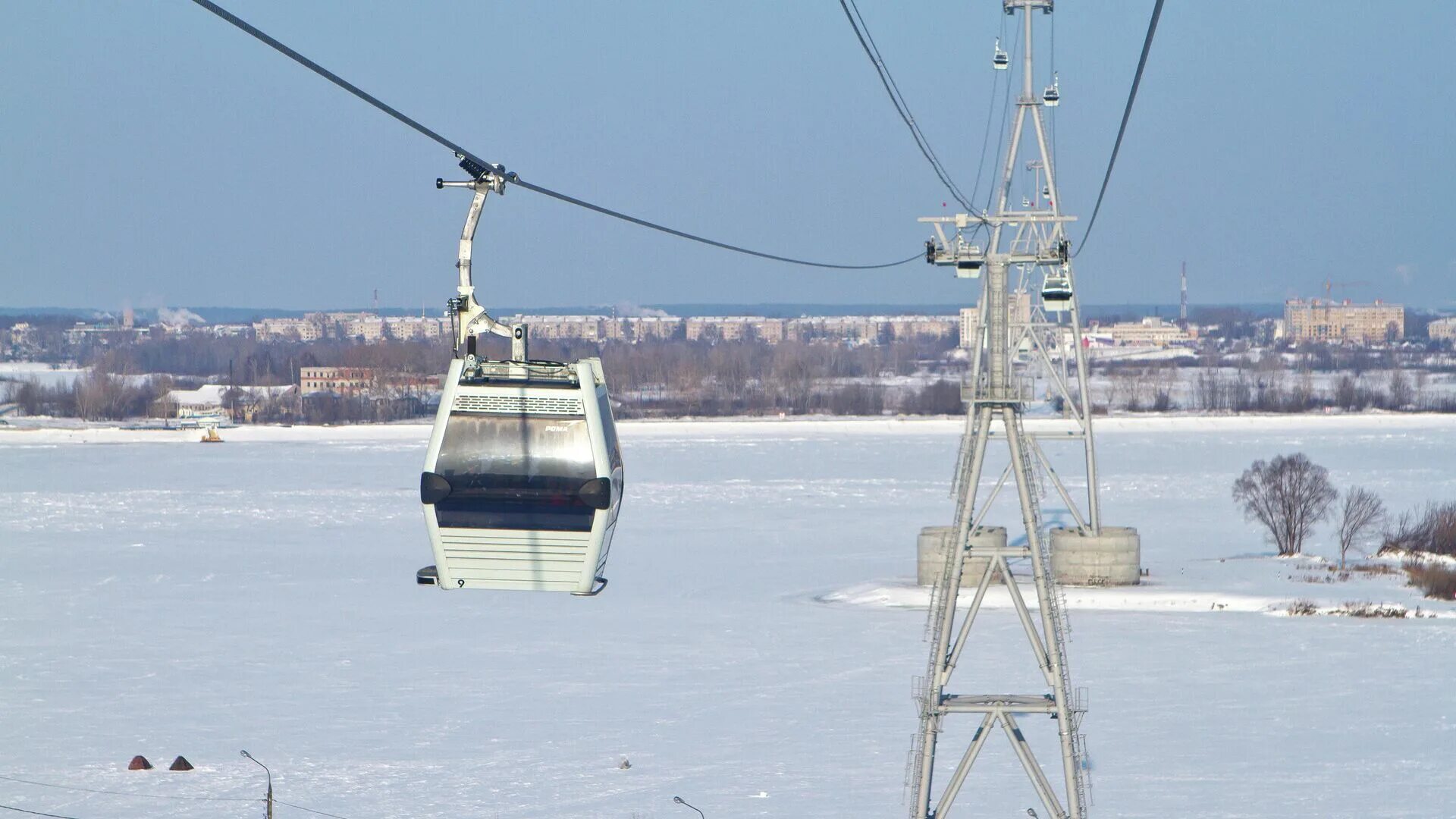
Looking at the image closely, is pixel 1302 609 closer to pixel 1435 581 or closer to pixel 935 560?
pixel 1435 581

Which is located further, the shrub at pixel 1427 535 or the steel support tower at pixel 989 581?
the shrub at pixel 1427 535

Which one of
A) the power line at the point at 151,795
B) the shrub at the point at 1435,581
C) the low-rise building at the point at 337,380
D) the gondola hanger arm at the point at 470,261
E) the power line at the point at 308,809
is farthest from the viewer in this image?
the low-rise building at the point at 337,380

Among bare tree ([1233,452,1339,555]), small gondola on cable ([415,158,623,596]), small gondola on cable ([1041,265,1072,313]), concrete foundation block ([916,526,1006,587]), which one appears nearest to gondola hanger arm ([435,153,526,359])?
small gondola on cable ([415,158,623,596])

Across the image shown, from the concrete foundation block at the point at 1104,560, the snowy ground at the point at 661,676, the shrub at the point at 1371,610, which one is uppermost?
the concrete foundation block at the point at 1104,560

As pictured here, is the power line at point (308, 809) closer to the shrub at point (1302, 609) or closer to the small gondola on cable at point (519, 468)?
the small gondola on cable at point (519, 468)

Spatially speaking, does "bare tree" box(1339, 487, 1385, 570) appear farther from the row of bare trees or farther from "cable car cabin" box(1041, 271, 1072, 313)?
the row of bare trees

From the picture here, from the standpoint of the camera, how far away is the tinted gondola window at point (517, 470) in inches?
368

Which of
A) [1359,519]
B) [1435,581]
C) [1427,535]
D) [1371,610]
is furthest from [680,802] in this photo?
[1359,519]

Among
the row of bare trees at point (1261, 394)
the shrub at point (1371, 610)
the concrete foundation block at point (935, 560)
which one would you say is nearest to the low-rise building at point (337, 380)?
the row of bare trees at point (1261, 394)

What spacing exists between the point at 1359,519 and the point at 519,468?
105 ft

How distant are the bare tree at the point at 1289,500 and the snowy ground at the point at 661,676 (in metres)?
0.72

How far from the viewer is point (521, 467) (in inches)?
368

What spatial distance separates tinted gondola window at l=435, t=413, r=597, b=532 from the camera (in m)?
9.35

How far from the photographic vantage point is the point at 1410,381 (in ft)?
430
